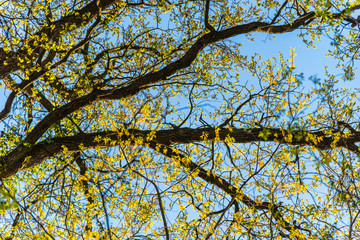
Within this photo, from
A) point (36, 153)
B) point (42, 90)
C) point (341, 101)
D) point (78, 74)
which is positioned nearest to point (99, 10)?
point (78, 74)

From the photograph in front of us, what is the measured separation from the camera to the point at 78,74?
27.0 feet

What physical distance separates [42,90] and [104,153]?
2.69 meters

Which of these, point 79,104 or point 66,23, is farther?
point 66,23

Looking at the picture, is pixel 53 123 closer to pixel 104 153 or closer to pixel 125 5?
pixel 104 153

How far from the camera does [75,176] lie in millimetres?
8227

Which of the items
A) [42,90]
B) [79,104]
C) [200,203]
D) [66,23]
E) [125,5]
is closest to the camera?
[200,203]

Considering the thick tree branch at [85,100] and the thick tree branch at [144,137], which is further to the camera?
the thick tree branch at [85,100]

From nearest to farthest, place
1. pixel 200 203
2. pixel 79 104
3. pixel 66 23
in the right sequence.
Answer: pixel 200 203
pixel 79 104
pixel 66 23

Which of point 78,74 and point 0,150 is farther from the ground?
point 78,74

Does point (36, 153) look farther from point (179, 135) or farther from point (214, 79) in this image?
point (214, 79)

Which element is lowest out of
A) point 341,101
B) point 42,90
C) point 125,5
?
point 341,101

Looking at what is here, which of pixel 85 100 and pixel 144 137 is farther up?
pixel 85 100

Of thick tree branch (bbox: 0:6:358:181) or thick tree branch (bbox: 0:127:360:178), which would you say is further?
thick tree branch (bbox: 0:6:358:181)

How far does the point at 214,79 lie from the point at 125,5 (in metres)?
3.25
